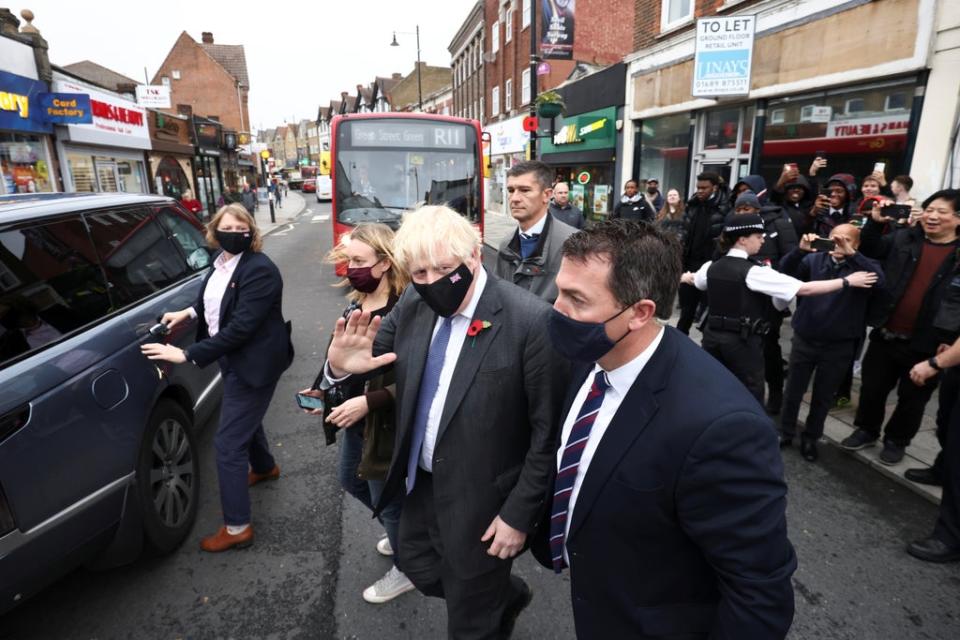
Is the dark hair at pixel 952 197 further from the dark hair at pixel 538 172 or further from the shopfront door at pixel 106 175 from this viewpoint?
the shopfront door at pixel 106 175

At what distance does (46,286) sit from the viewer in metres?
2.58

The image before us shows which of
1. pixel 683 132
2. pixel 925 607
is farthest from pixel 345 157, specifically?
pixel 925 607

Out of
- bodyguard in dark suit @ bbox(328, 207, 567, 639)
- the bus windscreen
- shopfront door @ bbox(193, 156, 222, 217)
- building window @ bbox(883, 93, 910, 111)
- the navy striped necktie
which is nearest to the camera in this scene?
the navy striped necktie

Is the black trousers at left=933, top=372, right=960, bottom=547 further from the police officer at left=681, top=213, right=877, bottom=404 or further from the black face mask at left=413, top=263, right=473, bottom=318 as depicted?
the black face mask at left=413, top=263, right=473, bottom=318

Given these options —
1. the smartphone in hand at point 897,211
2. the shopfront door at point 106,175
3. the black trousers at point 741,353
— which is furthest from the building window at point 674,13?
the shopfront door at point 106,175

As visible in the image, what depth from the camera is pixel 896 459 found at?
158 inches

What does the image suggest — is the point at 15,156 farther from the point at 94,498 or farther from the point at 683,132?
the point at 683,132

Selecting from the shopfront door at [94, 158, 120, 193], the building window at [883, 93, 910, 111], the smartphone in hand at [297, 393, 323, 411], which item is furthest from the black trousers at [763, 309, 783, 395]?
the shopfront door at [94, 158, 120, 193]

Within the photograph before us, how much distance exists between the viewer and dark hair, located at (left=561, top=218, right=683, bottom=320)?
4.71 ft

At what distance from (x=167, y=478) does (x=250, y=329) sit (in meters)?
1.06

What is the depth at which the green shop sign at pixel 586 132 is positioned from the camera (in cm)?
1510

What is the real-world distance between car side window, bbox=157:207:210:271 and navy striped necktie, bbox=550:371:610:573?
3794 millimetres

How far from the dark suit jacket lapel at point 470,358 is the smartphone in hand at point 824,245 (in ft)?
10.9

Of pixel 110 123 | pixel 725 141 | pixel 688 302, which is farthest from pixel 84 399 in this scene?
pixel 110 123
